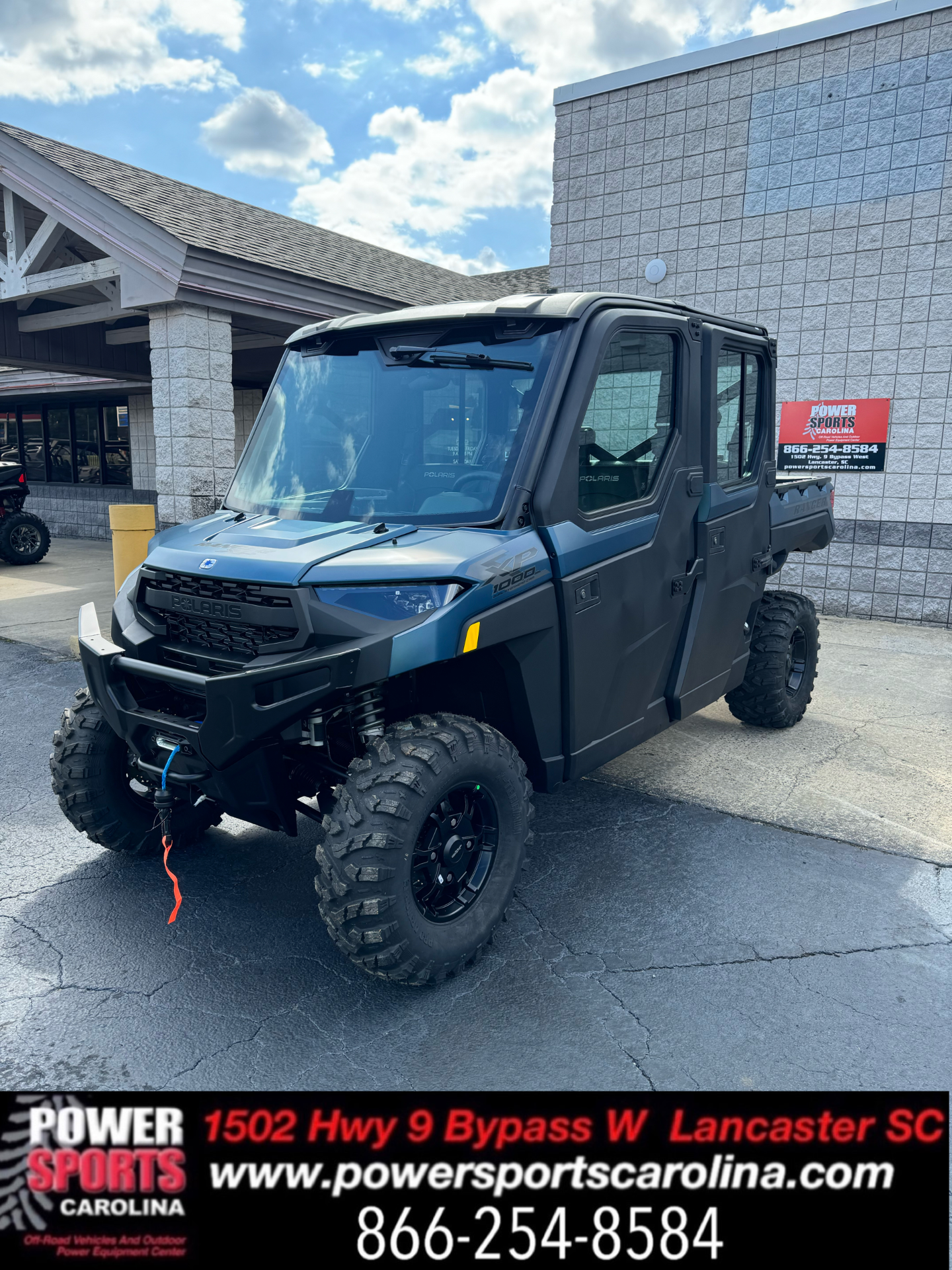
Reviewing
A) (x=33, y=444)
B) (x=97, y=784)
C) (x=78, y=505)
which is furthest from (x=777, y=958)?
(x=33, y=444)

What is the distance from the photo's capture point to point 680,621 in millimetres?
4215

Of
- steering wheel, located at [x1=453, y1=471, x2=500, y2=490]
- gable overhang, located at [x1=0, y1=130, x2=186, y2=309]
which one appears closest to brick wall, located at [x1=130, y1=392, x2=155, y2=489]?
gable overhang, located at [x1=0, y1=130, x2=186, y2=309]

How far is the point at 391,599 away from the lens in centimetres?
293

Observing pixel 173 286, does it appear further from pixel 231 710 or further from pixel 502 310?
pixel 231 710

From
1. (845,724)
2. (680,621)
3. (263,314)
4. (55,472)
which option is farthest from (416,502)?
(55,472)

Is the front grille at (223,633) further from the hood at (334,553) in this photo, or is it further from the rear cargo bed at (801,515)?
the rear cargo bed at (801,515)

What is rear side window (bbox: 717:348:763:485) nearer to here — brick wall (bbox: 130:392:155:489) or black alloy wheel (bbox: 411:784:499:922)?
black alloy wheel (bbox: 411:784:499:922)

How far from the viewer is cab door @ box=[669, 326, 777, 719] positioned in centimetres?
427

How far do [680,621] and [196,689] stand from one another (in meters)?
2.28

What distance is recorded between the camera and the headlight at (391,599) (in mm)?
2904

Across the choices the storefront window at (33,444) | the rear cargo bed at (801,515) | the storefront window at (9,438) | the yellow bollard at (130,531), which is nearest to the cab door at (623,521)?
the rear cargo bed at (801,515)
